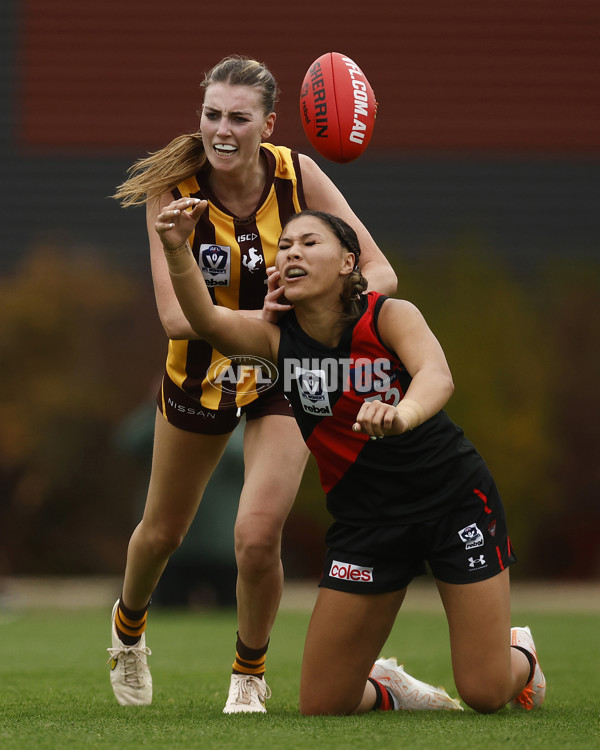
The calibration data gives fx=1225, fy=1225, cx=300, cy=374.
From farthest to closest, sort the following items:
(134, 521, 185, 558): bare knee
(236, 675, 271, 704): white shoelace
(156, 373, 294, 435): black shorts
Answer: (134, 521, 185, 558): bare knee
(156, 373, 294, 435): black shorts
(236, 675, 271, 704): white shoelace

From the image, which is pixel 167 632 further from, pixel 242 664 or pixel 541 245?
pixel 541 245

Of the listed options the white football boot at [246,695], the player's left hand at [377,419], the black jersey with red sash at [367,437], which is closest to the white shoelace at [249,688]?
the white football boot at [246,695]

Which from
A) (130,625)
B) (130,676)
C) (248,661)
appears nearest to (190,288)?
(248,661)

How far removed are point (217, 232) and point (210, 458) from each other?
3.00ft

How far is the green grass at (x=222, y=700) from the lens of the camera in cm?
373

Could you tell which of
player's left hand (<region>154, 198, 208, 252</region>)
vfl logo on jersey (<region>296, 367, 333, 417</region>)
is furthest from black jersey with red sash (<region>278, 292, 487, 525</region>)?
player's left hand (<region>154, 198, 208, 252</region>)

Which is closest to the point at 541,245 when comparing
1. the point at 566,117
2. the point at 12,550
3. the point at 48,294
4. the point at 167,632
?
the point at 566,117

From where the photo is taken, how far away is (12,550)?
13.8m

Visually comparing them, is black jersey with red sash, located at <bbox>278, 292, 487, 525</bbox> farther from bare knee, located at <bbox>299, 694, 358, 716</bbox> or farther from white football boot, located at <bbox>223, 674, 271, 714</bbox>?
white football boot, located at <bbox>223, 674, 271, 714</bbox>

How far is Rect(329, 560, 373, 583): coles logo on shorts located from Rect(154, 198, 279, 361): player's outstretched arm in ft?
2.64

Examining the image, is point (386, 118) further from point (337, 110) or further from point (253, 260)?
point (253, 260)

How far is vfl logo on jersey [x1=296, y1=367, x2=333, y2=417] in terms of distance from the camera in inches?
168

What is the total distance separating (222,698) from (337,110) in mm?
2511

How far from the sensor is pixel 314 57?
16.6 m
